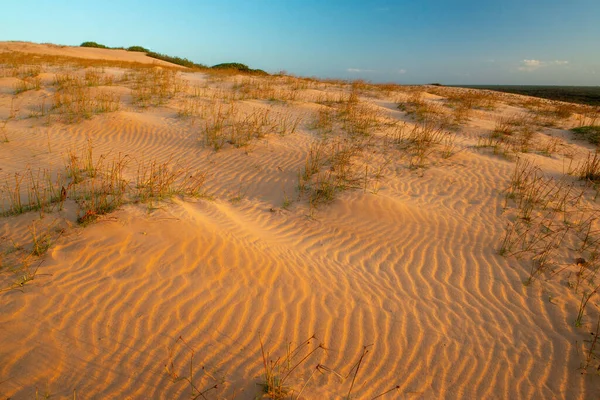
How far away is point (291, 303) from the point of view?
12.0 ft

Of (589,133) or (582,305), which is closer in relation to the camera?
(582,305)

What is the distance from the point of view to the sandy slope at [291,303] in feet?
9.37

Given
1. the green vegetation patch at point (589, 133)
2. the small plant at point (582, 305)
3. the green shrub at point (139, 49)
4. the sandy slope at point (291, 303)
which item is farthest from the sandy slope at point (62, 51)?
the small plant at point (582, 305)

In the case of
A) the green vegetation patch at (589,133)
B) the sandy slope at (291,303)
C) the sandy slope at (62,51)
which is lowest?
the sandy slope at (291,303)

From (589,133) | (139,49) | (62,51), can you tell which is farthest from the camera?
(139,49)

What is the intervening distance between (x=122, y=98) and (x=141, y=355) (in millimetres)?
11128

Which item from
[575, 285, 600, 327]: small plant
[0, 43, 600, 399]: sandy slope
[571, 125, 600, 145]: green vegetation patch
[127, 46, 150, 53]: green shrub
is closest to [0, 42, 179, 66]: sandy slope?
[127, 46, 150, 53]: green shrub

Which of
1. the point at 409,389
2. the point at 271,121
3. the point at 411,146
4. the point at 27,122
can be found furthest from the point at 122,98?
the point at 409,389

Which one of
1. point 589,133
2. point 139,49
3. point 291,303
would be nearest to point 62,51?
point 139,49

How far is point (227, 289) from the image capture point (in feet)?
12.3

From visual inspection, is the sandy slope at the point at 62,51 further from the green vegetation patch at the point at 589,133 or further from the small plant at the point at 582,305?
the small plant at the point at 582,305

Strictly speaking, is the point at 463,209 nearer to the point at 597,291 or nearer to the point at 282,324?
the point at 597,291

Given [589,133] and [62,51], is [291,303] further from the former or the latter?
[62,51]

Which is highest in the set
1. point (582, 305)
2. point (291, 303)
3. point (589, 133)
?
point (589, 133)
